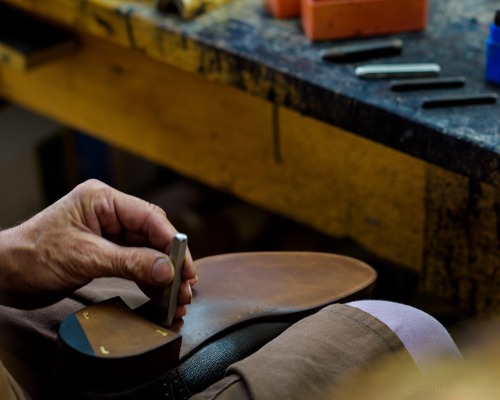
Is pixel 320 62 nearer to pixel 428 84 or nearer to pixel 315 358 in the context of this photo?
pixel 428 84

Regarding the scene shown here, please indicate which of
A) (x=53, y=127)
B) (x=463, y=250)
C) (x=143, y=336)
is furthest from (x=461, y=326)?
(x=53, y=127)

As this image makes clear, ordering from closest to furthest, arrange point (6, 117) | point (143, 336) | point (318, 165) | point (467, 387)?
point (467, 387) < point (143, 336) < point (318, 165) < point (6, 117)

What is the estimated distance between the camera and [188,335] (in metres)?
0.89

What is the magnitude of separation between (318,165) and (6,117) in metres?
1.09

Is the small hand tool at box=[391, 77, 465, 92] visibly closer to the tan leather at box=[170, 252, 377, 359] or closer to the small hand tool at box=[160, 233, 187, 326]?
the tan leather at box=[170, 252, 377, 359]

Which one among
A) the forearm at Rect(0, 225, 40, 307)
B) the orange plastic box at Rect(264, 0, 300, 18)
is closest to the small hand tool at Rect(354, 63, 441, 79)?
the orange plastic box at Rect(264, 0, 300, 18)

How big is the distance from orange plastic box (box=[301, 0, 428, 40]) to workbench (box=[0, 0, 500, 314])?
0.09 ft

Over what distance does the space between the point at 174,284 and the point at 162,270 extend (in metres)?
0.03

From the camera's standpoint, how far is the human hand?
857mm

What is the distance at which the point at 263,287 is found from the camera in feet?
3.20

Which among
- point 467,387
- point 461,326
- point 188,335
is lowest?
point 461,326

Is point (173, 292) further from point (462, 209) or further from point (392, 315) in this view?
point (462, 209)

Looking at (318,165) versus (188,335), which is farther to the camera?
(318,165)

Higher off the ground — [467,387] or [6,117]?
[467,387]
